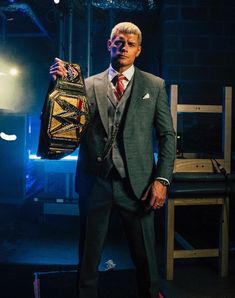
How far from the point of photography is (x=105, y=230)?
1.94 m

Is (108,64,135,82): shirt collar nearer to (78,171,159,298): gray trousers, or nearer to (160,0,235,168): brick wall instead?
(78,171,159,298): gray trousers

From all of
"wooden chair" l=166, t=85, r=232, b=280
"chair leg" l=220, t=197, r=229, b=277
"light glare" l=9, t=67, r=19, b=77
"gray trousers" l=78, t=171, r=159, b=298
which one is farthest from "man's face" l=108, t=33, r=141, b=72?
"light glare" l=9, t=67, r=19, b=77

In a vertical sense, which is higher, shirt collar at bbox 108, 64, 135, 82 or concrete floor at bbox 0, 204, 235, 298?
shirt collar at bbox 108, 64, 135, 82

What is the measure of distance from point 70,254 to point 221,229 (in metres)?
1.48

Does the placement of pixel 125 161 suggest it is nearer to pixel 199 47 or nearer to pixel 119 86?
pixel 119 86

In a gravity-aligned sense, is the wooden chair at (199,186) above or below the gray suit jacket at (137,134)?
below

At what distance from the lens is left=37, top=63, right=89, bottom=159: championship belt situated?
166 cm

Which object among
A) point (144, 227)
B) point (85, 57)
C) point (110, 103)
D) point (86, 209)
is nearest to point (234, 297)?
point (144, 227)

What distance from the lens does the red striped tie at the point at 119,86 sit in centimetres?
192

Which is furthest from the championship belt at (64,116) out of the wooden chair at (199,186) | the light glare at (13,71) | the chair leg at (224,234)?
the light glare at (13,71)

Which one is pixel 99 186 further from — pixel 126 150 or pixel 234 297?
pixel 234 297

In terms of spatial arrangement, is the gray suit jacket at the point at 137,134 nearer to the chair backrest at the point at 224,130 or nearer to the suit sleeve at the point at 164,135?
the suit sleeve at the point at 164,135

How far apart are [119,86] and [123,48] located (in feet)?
0.67

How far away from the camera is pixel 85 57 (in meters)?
4.45
